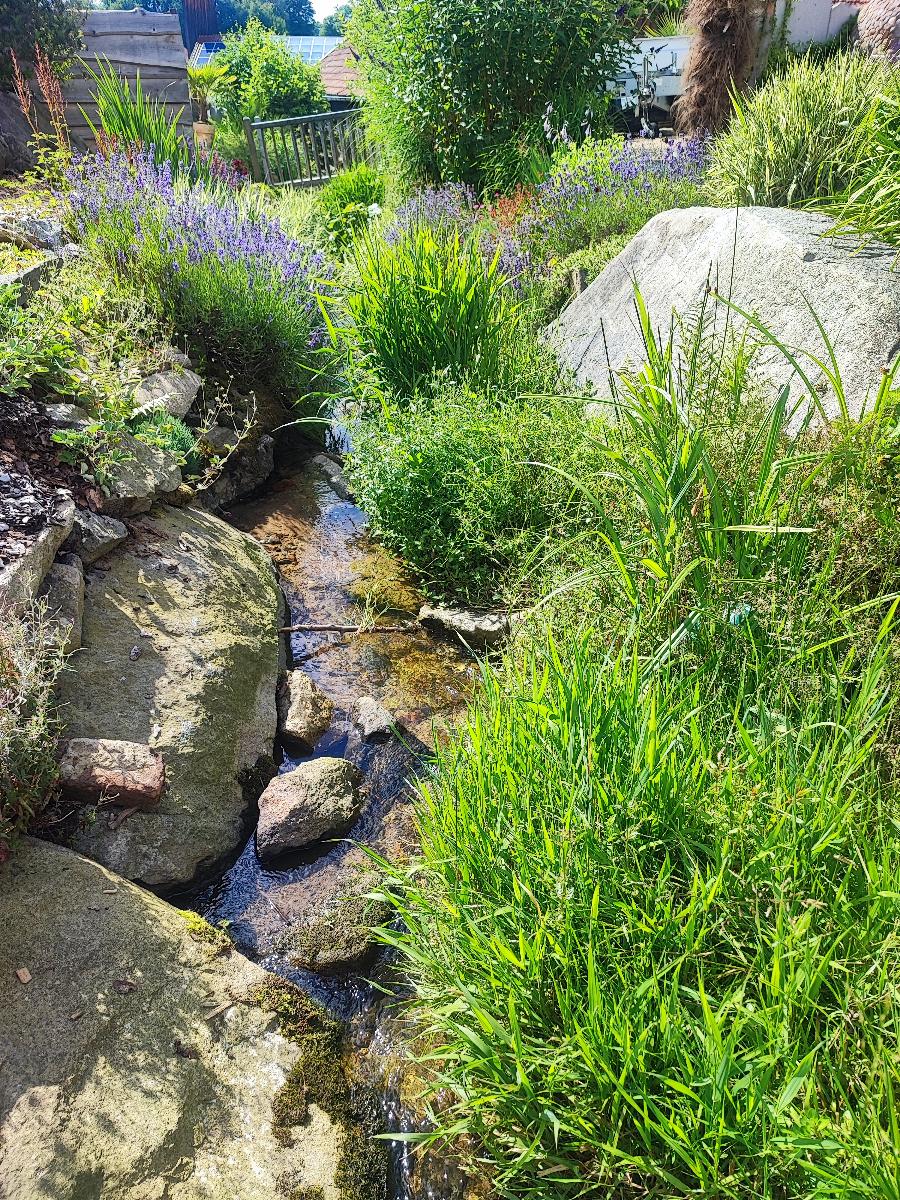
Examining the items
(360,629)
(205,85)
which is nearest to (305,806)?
(360,629)

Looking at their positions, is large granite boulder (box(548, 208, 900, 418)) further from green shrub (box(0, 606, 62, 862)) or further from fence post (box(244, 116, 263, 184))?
fence post (box(244, 116, 263, 184))

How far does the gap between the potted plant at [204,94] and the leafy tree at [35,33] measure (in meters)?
1.83

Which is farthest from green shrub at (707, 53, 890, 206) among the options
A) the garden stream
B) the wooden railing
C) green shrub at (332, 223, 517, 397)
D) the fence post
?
the fence post

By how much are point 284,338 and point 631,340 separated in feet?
8.21

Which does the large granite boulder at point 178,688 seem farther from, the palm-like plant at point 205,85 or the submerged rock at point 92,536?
the palm-like plant at point 205,85

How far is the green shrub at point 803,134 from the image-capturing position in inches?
205

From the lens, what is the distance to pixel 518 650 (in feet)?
10.9

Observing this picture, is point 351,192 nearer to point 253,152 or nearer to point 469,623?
point 253,152

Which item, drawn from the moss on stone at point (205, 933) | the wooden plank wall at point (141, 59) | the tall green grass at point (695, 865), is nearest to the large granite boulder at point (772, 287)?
the tall green grass at point (695, 865)

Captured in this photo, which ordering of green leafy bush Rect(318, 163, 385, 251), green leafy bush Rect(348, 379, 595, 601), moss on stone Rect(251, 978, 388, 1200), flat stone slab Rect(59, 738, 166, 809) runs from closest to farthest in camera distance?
moss on stone Rect(251, 978, 388, 1200)
flat stone slab Rect(59, 738, 166, 809)
green leafy bush Rect(348, 379, 595, 601)
green leafy bush Rect(318, 163, 385, 251)

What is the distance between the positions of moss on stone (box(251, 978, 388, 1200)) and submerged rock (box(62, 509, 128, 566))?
2.06 meters

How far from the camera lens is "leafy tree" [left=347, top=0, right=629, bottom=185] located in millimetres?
9578

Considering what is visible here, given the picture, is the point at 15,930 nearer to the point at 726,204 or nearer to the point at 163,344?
the point at 163,344

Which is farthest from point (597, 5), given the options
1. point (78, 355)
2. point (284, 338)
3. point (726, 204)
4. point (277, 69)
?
point (277, 69)
